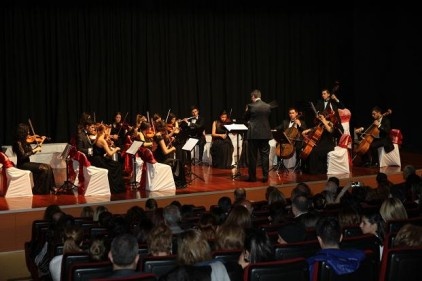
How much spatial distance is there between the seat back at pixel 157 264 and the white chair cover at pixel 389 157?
418 inches

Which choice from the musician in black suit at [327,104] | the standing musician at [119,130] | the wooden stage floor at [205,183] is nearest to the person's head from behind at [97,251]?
the wooden stage floor at [205,183]

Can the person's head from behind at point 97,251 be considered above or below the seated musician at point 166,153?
below

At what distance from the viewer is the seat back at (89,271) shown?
4.92m

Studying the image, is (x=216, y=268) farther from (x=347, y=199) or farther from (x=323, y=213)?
(x=347, y=199)

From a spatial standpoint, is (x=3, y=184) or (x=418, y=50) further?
(x=418, y=50)

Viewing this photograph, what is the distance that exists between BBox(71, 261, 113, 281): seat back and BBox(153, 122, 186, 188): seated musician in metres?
7.84

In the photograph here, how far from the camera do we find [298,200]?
7.14m

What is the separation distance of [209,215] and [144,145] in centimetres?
588

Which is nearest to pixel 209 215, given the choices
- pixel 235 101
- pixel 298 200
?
pixel 298 200

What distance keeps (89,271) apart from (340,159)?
980 cm

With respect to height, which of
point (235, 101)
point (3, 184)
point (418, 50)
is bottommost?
point (3, 184)

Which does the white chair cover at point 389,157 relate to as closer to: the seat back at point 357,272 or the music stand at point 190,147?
the music stand at point 190,147

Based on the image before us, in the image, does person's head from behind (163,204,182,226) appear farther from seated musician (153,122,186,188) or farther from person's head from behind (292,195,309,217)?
seated musician (153,122,186,188)

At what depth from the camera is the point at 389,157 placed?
14.9m
